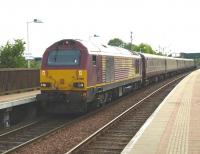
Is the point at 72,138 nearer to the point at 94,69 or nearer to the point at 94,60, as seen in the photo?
the point at 94,69

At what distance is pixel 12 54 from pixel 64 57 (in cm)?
1754

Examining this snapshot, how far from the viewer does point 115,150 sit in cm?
1098

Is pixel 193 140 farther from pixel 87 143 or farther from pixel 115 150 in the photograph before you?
pixel 87 143

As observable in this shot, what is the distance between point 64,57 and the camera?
17.3 m

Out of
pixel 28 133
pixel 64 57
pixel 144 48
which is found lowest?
pixel 28 133

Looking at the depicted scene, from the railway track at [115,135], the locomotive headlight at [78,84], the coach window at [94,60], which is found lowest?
the railway track at [115,135]

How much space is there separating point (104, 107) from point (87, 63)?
4.38m

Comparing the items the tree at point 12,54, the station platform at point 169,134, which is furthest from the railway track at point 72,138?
the tree at point 12,54

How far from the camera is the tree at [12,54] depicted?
33.5 m

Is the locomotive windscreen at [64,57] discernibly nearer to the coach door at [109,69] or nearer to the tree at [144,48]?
the coach door at [109,69]

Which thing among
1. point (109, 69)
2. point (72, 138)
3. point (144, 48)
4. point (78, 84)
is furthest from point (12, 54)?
point (144, 48)

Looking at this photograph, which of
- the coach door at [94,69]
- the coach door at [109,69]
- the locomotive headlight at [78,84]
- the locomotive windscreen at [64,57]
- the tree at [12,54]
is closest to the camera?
the locomotive headlight at [78,84]

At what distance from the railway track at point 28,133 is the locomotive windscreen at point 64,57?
2226 mm

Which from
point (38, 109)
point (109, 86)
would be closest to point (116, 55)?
point (109, 86)
